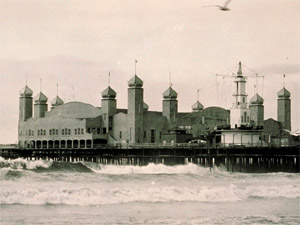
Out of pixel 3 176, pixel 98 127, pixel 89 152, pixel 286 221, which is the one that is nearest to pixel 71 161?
pixel 89 152

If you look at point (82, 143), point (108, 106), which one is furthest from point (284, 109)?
point (82, 143)

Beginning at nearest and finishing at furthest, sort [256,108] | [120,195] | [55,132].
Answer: [120,195] < [55,132] < [256,108]

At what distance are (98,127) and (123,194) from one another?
158ft

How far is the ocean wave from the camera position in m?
27.9

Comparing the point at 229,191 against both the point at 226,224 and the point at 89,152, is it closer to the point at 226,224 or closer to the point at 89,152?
the point at 226,224

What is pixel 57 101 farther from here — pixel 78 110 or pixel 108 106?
pixel 108 106

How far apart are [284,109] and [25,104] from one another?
1412 inches

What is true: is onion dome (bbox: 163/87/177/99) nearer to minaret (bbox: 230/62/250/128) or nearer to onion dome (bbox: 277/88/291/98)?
minaret (bbox: 230/62/250/128)

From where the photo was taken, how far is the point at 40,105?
295ft

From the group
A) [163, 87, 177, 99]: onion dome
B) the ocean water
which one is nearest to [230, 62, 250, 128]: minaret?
[163, 87, 177, 99]: onion dome

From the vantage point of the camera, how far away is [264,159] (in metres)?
56.6

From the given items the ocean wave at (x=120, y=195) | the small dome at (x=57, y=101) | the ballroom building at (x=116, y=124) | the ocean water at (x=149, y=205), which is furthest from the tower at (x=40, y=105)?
the ocean wave at (x=120, y=195)

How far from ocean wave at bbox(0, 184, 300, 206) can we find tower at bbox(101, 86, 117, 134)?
45.6m

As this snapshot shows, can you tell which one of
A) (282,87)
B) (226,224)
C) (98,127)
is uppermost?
(282,87)
